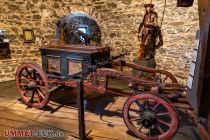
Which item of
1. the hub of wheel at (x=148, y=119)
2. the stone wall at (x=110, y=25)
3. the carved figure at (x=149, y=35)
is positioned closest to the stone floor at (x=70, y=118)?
the hub of wheel at (x=148, y=119)

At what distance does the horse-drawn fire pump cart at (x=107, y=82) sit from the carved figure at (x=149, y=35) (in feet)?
5.66

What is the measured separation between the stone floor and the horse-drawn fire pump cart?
196mm

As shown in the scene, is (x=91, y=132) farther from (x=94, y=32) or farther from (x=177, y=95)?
(x=94, y=32)

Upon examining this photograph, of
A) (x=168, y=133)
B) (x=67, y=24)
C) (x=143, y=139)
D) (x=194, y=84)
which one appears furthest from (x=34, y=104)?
(x=67, y=24)

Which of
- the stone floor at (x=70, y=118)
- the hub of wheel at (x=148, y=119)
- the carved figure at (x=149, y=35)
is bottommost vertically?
the stone floor at (x=70, y=118)

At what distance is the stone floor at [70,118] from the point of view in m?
2.89

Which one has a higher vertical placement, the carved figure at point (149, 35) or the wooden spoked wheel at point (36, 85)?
the carved figure at point (149, 35)

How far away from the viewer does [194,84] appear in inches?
86.4

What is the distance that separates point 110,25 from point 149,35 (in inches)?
58.1

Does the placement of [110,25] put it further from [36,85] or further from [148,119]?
[148,119]

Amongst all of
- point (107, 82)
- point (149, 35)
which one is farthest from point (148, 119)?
point (149, 35)

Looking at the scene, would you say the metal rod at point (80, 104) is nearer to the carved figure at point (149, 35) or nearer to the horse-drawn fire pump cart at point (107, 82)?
the horse-drawn fire pump cart at point (107, 82)

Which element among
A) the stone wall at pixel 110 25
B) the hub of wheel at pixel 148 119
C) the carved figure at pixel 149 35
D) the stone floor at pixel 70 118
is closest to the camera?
the hub of wheel at pixel 148 119

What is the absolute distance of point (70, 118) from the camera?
11.1ft
